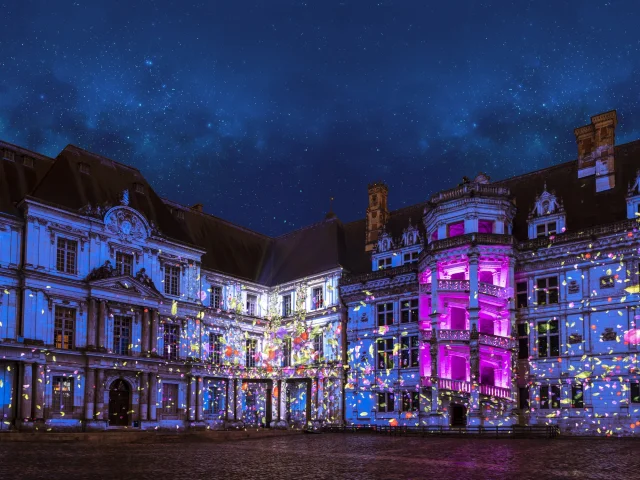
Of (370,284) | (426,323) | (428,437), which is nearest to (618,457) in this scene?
(428,437)

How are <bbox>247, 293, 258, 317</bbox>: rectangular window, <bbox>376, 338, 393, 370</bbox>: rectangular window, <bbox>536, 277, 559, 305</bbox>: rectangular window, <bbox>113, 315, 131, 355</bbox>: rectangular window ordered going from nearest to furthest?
<bbox>536, 277, 559, 305</bbox>: rectangular window → <bbox>113, 315, 131, 355</bbox>: rectangular window → <bbox>376, 338, 393, 370</bbox>: rectangular window → <bbox>247, 293, 258, 317</bbox>: rectangular window

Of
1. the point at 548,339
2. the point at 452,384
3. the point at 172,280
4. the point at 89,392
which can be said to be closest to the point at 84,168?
the point at 172,280

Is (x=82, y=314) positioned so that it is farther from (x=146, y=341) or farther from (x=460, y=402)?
(x=460, y=402)

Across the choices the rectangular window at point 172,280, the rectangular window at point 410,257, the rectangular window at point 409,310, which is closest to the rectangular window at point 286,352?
the rectangular window at point 172,280

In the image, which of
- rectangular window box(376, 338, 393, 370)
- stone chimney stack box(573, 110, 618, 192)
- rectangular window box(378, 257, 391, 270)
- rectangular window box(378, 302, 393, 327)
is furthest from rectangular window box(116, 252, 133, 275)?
stone chimney stack box(573, 110, 618, 192)

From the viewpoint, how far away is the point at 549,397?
4125 centimetres

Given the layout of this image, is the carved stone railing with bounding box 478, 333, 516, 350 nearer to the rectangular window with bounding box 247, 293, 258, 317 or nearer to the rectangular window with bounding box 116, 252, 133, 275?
the rectangular window with bounding box 247, 293, 258, 317

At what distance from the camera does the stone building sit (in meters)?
40.8

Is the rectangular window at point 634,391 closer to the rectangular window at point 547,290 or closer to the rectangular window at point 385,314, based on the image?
the rectangular window at point 547,290

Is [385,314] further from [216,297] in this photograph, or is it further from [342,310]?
[216,297]

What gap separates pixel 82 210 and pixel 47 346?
9068 mm

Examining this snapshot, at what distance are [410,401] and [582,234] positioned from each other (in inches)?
632

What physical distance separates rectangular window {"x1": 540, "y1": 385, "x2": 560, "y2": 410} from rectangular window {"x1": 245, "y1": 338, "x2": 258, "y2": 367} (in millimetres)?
23843

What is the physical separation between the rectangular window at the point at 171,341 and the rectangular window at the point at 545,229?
85.1ft
